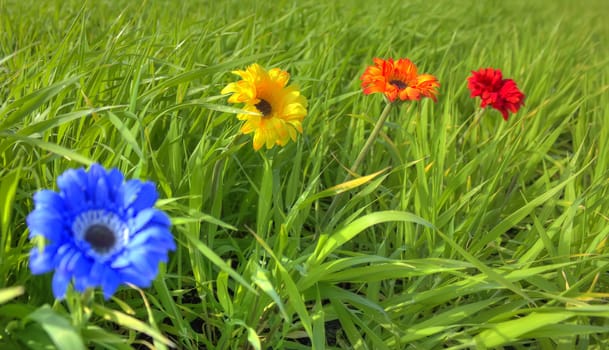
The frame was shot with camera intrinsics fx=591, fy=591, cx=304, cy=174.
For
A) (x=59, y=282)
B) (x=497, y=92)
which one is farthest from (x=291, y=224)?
(x=497, y=92)

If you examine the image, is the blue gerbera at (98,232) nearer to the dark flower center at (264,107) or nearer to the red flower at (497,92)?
the dark flower center at (264,107)

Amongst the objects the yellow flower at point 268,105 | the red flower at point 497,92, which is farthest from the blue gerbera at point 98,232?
the red flower at point 497,92

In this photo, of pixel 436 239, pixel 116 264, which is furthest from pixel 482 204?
pixel 116 264

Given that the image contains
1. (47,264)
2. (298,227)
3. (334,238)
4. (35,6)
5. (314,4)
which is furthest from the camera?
(314,4)

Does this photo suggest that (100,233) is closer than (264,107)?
Yes

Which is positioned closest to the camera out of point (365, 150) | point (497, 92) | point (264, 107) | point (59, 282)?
point (59, 282)

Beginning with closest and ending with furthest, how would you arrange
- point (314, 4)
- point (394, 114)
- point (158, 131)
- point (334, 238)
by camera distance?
point (334, 238), point (158, 131), point (394, 114), point (314, 4)

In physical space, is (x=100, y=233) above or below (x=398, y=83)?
below

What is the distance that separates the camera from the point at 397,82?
106 cm

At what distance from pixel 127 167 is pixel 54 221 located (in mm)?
384

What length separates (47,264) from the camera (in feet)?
1.70

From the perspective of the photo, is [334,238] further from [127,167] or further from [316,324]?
[127,167]

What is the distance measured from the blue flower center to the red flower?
895 millimetres

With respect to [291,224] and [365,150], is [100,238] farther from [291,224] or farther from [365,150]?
[365,150]
